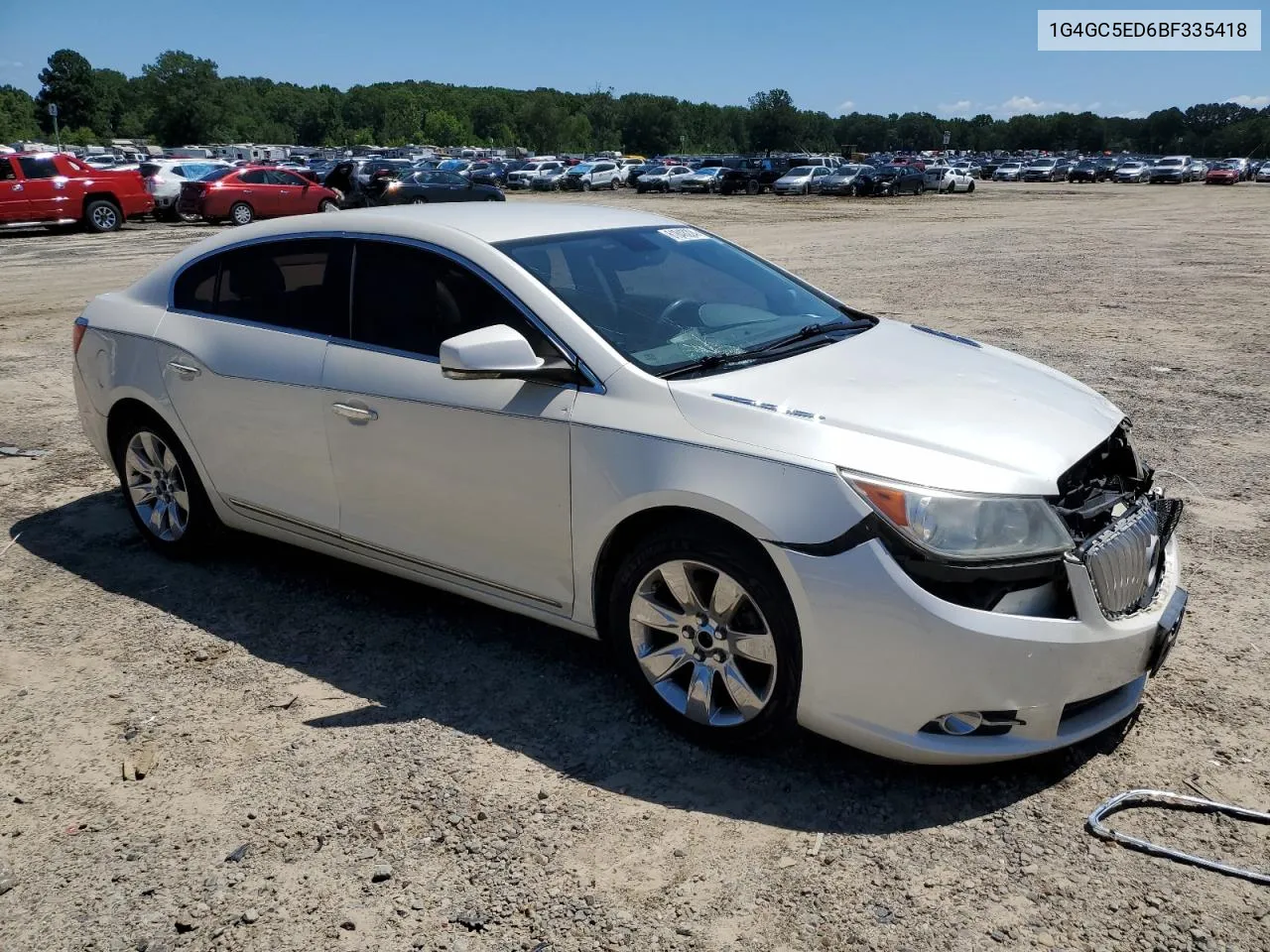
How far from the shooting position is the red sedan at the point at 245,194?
2708 cm

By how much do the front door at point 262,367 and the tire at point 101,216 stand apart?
2413 cm

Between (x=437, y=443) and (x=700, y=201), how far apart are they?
133ft

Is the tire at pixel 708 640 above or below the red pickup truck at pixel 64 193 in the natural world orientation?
below

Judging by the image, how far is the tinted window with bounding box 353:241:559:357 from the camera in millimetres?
3869

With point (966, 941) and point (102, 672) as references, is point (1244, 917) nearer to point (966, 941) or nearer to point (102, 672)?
point (966, 941)

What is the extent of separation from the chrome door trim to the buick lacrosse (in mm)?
16

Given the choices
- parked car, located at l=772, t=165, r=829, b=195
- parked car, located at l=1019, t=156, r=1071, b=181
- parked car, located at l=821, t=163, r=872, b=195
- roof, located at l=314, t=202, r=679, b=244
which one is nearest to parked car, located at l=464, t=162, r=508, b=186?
parked car, located at l=772, t=165, r=829, b=195

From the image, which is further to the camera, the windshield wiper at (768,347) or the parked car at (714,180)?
the parked car at (714,180)

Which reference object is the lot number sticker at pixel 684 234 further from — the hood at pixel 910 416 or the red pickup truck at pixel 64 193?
the red pickup truck at pixel 64 193

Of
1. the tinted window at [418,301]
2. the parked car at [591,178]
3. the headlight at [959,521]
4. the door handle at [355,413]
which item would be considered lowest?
the headlight at [959,521]

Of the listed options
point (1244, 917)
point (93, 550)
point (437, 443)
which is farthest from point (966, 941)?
point (93, 550)

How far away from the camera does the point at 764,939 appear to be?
267cm

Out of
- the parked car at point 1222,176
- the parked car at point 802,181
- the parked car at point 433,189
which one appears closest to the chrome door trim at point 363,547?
the parked car at point 433,189

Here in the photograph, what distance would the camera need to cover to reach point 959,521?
A: 2.96m
